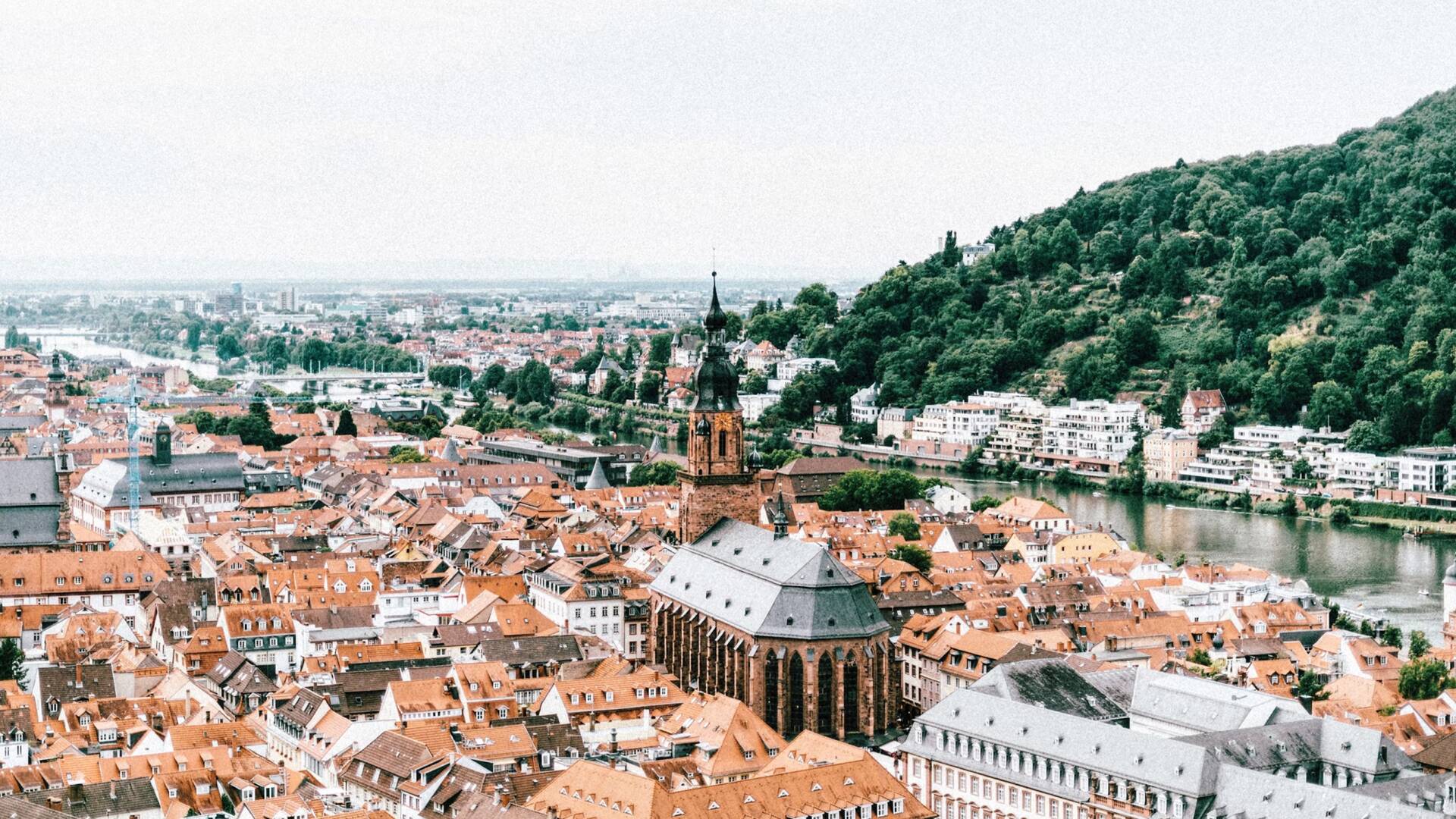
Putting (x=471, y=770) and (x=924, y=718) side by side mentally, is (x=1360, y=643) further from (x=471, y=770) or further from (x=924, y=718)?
(x=471, y=770)

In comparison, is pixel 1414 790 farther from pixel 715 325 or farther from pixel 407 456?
Answer: pixel 407 456

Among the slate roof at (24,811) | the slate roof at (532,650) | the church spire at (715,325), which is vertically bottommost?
the slate roof at (532,650)

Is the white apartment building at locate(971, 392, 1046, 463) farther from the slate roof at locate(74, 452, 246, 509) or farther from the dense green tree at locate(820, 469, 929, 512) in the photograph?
the slate roof at locate(74, 452, 246, 509)

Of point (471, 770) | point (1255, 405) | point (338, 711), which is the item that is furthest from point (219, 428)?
point (471, 770)

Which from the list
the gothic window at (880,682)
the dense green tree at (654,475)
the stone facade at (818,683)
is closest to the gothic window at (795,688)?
the stone facade at (818,683)

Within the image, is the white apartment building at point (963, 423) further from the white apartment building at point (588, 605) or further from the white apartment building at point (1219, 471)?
the white apartment building at point (588, 605)

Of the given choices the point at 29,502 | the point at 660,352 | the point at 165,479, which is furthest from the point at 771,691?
the point at 660,352

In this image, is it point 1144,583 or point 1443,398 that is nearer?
point 1144,583
